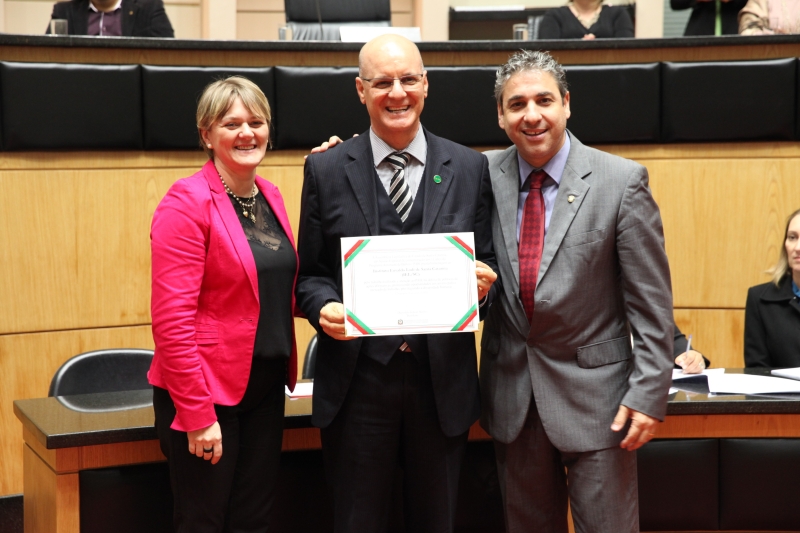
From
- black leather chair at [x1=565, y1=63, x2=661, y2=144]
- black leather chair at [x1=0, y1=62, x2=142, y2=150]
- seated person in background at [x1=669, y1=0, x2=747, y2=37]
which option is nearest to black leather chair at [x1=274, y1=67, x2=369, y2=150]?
black leather chair at [x1=0, y1=62, x2=142, y2=150]

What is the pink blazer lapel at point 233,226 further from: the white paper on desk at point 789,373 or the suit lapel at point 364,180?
the white paper on desk at point 789,373

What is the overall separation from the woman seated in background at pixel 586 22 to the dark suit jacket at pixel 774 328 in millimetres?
2229

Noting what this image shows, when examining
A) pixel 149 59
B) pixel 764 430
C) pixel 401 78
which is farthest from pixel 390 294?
pixel 149 59

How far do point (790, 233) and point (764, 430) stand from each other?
42.6 inches

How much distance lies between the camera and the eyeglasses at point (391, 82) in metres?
1.89

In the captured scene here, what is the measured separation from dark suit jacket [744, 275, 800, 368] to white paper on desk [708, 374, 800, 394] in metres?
0.57

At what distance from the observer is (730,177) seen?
3.65 meters

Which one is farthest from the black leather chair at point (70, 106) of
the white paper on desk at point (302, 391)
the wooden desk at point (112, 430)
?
the white paper on desk at point (302, 391)

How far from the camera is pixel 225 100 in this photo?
1.91 m

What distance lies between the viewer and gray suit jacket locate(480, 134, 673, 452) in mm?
1850

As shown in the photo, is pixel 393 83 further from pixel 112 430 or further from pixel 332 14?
pixel 332 14

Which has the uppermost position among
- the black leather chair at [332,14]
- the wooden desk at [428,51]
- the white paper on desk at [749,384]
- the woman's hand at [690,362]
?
the black leather chair at [332,14]

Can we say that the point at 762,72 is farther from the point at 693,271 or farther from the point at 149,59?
the point at 149,59

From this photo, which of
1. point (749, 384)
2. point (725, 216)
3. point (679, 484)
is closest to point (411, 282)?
point (679, 484)
